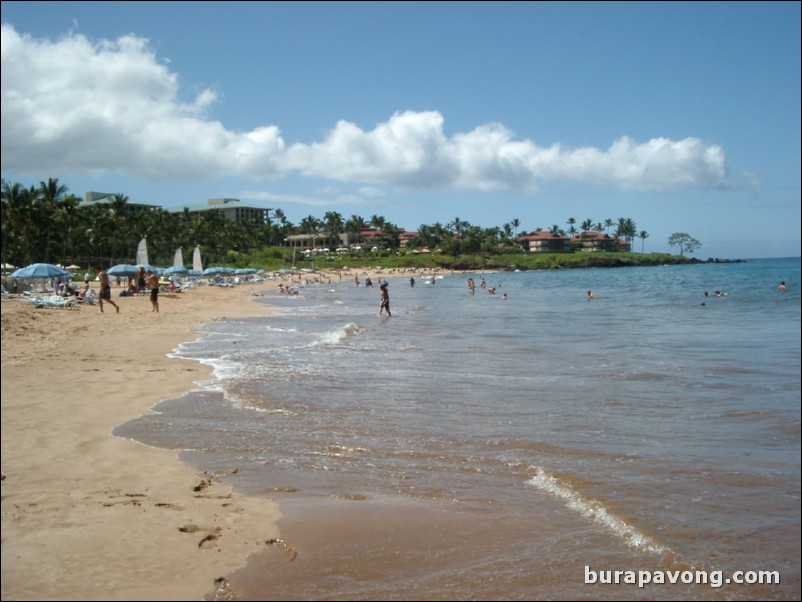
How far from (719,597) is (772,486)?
2274mm

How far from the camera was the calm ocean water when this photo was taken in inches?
176

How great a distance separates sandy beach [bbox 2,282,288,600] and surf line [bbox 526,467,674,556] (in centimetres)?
266

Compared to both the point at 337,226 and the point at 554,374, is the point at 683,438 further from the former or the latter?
the point at 337,226

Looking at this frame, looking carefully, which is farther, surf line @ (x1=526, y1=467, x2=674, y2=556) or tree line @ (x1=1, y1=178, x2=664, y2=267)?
tree line @ (x1=1, y1=178, x2=664, y2=267)

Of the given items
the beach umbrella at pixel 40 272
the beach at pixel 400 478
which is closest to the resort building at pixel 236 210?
the beach umbrella at pixel 40 272

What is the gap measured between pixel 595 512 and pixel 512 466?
1504 millimetres

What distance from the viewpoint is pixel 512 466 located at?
22.9 feet

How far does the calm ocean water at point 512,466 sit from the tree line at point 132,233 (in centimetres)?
1360

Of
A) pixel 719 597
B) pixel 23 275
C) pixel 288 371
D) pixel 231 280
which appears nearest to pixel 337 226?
pixel 231 280

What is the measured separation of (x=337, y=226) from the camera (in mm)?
155875

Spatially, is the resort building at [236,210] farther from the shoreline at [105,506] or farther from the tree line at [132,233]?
the shoreline at [105,506]

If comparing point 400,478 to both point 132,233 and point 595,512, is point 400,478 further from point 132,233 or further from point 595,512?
point 132,233

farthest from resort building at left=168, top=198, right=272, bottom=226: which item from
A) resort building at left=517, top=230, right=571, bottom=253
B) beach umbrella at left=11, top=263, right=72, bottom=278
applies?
beach umbrella at left=11, top=263, right=72, bottom=278

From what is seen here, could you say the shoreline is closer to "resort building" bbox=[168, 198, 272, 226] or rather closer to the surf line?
the surf line
